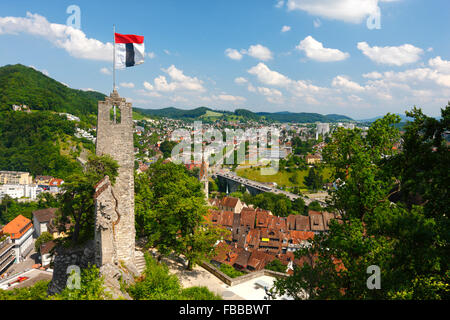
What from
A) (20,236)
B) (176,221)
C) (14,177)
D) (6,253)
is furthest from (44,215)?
(176,221)

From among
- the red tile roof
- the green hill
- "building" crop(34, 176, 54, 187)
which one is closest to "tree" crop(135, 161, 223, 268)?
the red tile roof

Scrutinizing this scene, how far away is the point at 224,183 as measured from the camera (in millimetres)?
105438

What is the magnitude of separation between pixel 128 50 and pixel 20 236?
53992 mm

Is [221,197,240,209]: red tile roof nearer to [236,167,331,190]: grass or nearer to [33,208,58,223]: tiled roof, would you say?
[33,208,58,223]: tiled roof

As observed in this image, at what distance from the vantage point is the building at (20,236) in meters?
49.1

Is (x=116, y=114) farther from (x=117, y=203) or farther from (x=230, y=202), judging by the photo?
(x=230, y=202)

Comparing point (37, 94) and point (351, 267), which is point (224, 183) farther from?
point (37, 94)

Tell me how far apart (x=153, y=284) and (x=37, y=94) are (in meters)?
171

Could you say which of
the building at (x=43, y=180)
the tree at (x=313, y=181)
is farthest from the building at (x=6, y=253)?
the tree at (x=313, y=181)

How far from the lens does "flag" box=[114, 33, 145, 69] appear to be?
1252cm

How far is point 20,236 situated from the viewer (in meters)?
50.4

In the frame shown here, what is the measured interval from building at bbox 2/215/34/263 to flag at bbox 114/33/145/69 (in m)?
52.4

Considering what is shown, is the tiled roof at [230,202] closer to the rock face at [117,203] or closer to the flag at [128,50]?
the rock face at [117,203]

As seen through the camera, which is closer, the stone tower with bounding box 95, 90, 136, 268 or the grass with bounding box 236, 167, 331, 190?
the stone tower with bounding box 95, 90, 136, 268
